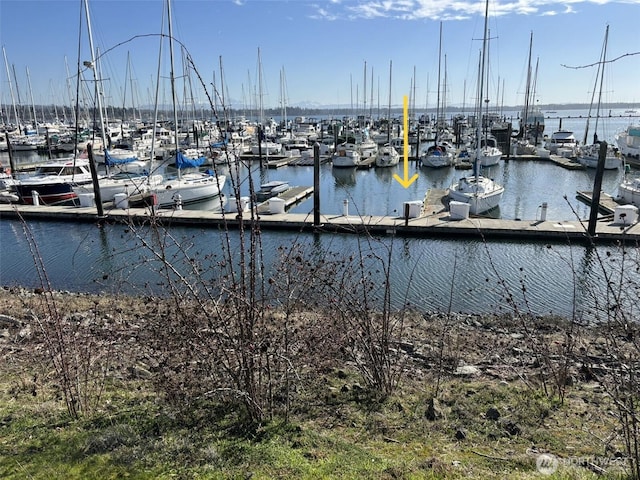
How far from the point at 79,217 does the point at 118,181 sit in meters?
3.76

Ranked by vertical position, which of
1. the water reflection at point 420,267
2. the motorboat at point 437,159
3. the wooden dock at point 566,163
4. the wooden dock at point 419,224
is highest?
the motorboat at point 437,159

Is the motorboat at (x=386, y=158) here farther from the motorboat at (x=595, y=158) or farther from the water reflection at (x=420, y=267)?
the water reflection at (x=420, y=267)

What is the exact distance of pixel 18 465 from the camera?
3926 millimetres

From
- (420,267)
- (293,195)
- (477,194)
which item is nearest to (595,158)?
(477,194)

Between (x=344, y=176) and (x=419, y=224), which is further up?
(x=419, y=224)

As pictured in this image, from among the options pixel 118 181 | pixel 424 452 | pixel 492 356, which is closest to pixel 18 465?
pixel 424 452

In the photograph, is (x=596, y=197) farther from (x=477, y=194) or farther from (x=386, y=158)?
(x=386, y=158)

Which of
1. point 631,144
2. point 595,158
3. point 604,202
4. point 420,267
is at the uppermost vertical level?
point 631,144

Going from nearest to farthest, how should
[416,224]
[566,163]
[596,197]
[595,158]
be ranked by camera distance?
[596,197] < [416,224] < [595,158] < [566,163]

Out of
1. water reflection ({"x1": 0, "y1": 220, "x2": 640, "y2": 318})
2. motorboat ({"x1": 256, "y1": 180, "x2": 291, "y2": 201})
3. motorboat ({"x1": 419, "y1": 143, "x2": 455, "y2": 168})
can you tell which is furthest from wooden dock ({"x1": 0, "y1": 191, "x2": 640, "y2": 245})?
motorboat ({"x1": 419, "y1": 143, "x2": 455, "y2": 168})

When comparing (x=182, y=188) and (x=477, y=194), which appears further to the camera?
(x=182, y=188)

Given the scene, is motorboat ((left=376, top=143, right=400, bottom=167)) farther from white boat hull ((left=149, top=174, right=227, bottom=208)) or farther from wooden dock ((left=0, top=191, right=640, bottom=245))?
wooden dock ((left=0, top=191, right=640, bottom=245))

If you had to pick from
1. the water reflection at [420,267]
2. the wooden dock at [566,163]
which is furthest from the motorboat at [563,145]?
the water reflection at [420,267]

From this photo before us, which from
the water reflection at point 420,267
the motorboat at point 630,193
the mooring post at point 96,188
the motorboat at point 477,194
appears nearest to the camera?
the water reflection at point 420,267
